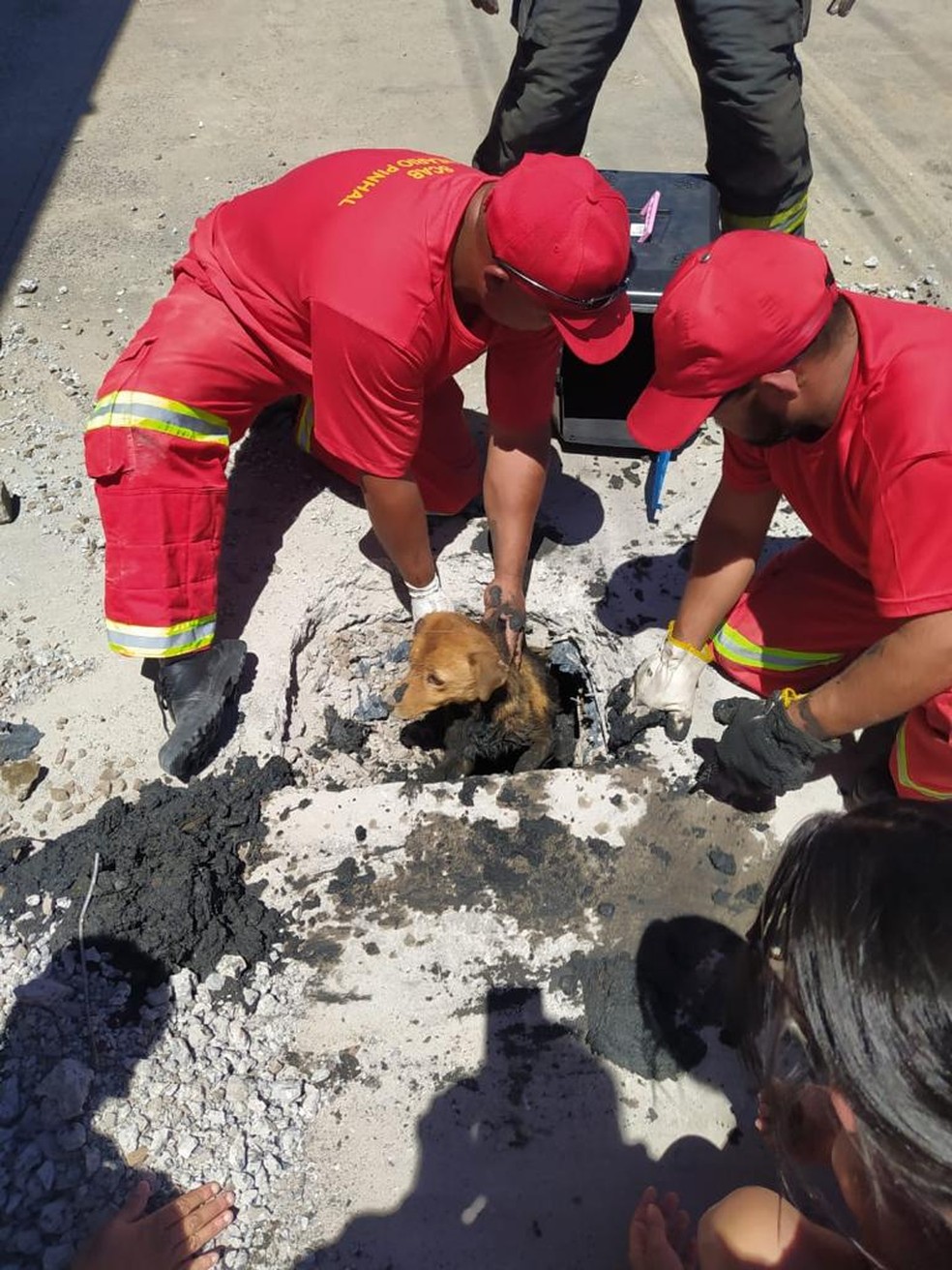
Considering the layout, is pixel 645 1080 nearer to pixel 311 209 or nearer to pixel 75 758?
pixel 75 758

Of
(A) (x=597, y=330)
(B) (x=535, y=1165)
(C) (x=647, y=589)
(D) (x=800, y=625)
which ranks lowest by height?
(B) (x=535, y=1165)

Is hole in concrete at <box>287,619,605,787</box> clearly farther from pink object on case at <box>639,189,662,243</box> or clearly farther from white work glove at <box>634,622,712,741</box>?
pink object on case at <box>639,189,662,243</box>

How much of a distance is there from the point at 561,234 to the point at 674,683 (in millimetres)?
1539

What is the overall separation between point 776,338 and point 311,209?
1.63m

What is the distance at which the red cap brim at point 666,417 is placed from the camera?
7.47 ft

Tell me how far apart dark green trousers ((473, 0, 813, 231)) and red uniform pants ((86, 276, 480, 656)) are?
5.91ft

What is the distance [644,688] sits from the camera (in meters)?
3.30

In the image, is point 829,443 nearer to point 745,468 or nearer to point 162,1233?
point 745,468

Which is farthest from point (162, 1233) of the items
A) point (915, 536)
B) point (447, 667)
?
point (915, 536)

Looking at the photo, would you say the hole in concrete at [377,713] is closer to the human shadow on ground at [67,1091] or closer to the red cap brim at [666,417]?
the human shadow on ground at [67,1091]

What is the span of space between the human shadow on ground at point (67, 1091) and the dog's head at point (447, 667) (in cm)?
114

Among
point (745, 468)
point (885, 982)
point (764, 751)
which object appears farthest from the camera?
point (745, 468)

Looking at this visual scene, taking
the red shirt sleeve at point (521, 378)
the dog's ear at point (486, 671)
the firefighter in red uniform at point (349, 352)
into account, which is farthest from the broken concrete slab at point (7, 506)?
the dog's ear at point (486, 671)

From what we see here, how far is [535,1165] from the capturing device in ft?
7.70
